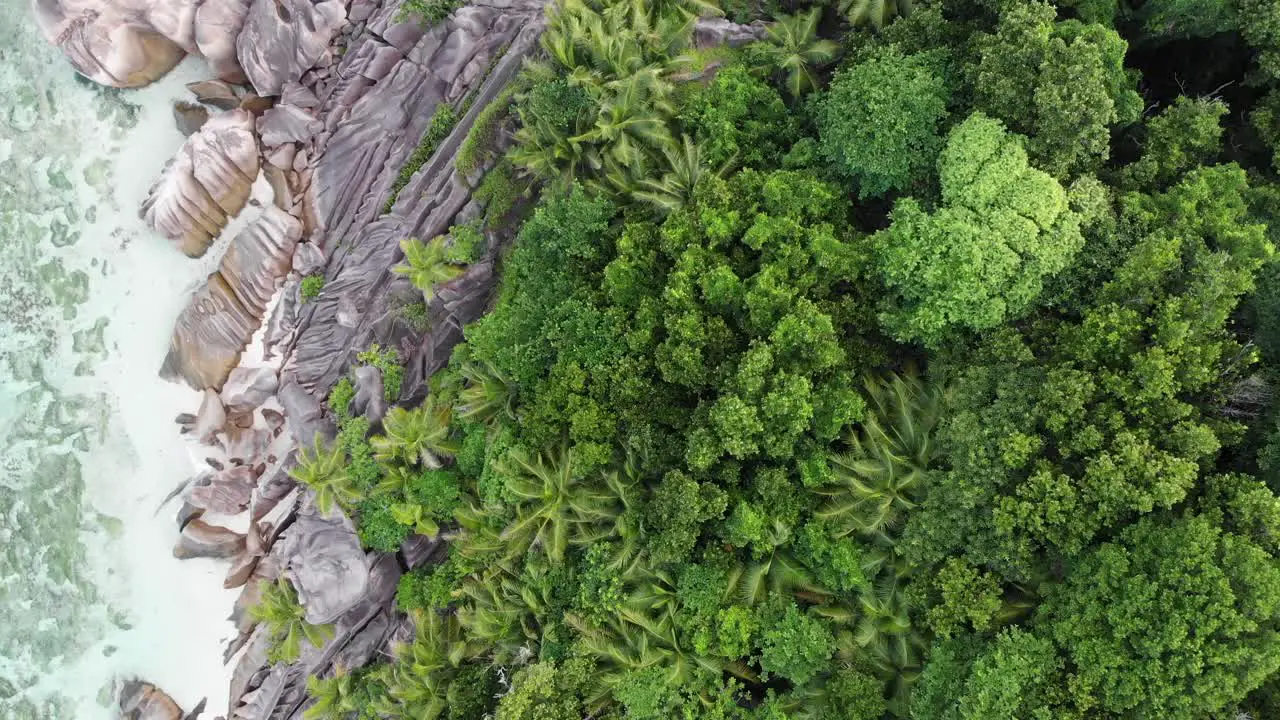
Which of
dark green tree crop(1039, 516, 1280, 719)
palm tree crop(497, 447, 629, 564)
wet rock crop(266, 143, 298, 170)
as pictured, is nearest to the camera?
dark green tree crop(1039, 516, 1280, 719)

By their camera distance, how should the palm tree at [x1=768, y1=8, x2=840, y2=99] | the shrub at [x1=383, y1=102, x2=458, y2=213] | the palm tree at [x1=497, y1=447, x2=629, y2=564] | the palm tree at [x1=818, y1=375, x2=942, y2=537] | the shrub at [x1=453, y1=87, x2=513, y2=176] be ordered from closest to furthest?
the palm tree at [x1=818, y1=375, x2=942, y2=537], the palm tree at [x1=497, y1=447, x2=629, y2=564], the palm tree at [x1=768, y1=8, x2=840, y2=99], the shrub at [x1=453, y1=87, x2=513, y2=176], the shrub at [x1=383, y1=102, x2=458, y2=213]

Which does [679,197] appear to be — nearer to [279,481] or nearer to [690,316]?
[690,316]

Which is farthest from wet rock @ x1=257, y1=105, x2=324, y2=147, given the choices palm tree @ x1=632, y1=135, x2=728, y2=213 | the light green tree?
the light green tree

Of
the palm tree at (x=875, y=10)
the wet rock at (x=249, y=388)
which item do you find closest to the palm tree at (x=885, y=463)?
the palm tree at (x=875, y=10)

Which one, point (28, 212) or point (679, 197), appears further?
point (28, 212)

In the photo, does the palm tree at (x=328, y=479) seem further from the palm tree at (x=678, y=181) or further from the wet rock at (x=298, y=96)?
the wet rock at (x=298, y=96)

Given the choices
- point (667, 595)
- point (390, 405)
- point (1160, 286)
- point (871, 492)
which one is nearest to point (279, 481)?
point (390, 405)

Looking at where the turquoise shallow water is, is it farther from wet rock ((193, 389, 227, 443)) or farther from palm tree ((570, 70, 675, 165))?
palm tree ((570, 70, 675, 165))
